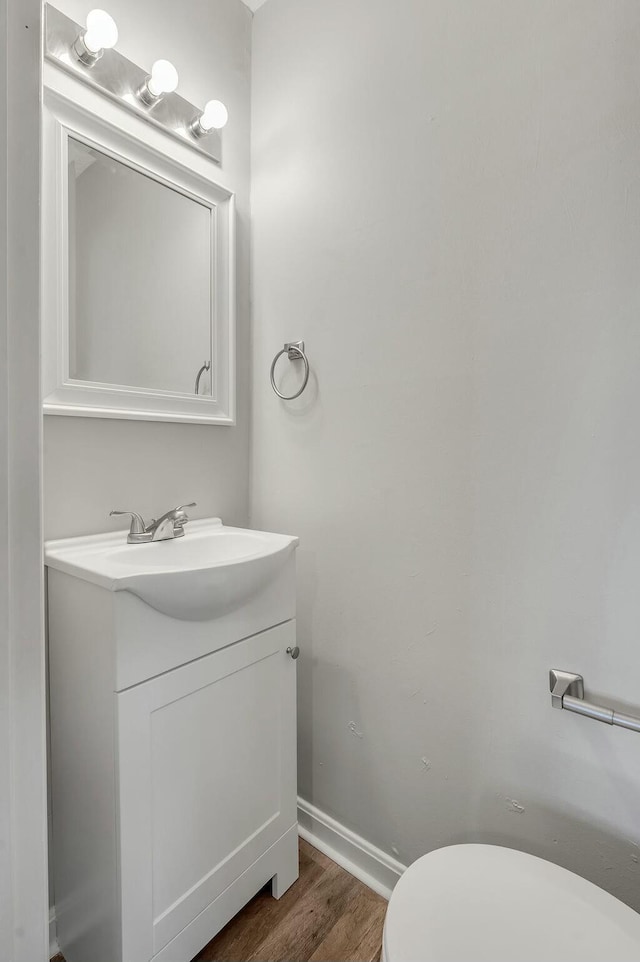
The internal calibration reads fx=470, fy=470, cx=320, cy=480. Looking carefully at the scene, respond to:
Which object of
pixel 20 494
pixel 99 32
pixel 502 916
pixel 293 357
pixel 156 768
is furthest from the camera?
pixel 293 357

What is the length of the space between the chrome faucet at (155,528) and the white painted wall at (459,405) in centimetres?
36

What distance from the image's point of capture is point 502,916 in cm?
73

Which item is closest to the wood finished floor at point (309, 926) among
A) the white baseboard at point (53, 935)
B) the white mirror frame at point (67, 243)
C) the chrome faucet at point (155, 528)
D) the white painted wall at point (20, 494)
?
the white baseboard at point (53, 935)

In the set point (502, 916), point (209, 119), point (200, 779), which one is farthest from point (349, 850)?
point (209, 119)

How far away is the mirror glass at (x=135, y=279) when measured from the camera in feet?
3.76

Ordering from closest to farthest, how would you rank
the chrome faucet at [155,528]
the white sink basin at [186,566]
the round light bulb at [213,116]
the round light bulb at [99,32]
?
the white sink basin at [186,566]
the round light bulb at [99,32]
the chrome faucet at [155,528]
the round light bulb at [213,116]

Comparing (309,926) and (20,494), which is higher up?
(20,494)

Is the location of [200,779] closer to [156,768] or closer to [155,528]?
[156,768]

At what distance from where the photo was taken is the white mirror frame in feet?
3.54

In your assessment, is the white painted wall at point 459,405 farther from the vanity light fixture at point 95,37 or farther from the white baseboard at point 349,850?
the vanity light fixture at point 95,37

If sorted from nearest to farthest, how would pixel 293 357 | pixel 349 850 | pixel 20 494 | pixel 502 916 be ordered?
1. pixel 20 494
2. pixel 502 916
3. pixel 349 850
4. pixel 293 357

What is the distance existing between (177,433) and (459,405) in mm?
787

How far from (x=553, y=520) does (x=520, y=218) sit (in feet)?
2.05

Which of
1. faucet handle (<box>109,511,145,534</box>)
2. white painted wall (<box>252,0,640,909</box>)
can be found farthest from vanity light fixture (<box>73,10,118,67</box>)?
faucet handle (<box>109,511,145,534</box>)
